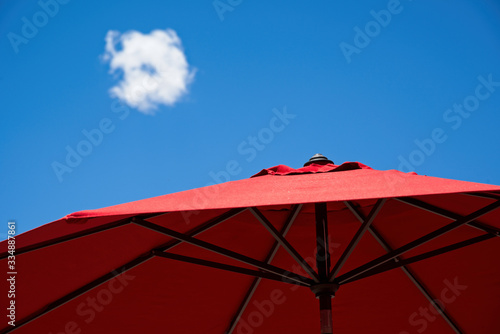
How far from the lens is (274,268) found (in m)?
2.99

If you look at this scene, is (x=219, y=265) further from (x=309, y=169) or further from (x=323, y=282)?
(x=309, y=169)

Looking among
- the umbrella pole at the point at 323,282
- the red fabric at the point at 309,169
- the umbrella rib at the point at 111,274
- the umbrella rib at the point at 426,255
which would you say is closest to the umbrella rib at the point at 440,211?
the umbrella rib at the point at 426,255

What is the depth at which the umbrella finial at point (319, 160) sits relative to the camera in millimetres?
2952

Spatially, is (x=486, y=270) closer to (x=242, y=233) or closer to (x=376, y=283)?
(x=376, y=283)

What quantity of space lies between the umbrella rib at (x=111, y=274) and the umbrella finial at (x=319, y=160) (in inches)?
24.8

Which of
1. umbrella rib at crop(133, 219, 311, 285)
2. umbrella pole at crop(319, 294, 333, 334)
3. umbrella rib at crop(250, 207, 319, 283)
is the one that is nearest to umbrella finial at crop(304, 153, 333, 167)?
umbrella rib at crop(250, 207, 319, 283)

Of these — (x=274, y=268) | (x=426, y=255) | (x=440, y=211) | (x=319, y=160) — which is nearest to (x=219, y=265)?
(x=274, y=268)

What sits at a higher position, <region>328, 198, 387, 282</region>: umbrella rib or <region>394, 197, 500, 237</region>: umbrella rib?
<region>394, 197, 500, 237</region>: umbrella rib

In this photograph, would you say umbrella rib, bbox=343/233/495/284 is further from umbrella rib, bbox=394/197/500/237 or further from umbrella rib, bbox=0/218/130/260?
umbrella rib, bbox=0/218/130/260

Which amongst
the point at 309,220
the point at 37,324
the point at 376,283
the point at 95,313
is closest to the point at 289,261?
the point at 309,220

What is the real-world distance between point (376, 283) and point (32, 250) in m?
2.49

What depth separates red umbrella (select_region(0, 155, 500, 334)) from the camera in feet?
8.91

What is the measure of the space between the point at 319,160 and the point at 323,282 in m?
0.72

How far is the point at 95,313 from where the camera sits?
3297mm
